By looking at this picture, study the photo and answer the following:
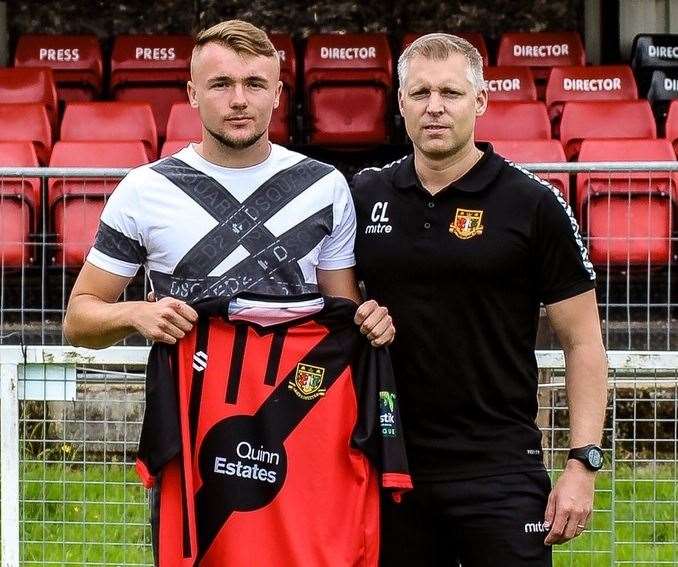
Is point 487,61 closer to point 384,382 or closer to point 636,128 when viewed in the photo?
point 636,128

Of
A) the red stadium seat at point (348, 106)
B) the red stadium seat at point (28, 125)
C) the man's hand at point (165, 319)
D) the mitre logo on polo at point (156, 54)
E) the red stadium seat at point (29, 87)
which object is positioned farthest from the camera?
the mitre logo on polo at point (156, 54)

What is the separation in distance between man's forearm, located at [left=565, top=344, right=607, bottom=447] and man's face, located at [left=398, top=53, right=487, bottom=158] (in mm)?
601

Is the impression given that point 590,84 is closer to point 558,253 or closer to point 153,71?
point 153,71

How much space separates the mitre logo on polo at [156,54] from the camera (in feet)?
31.6

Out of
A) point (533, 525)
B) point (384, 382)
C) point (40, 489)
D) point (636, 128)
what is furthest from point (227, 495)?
point (636, 128)

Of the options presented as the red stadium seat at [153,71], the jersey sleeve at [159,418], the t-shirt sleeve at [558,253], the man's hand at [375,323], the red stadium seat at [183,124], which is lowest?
the jersey sleeve at [159,418]

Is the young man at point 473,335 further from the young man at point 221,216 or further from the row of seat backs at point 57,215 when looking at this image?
the row of seat backs at point 57,215

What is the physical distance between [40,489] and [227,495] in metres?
1.95

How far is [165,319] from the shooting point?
3.33 metres

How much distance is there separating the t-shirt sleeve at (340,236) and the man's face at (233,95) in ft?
0.84

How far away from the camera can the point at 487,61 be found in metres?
9.95

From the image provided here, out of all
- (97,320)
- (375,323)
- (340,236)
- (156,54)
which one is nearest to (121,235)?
(97,320)

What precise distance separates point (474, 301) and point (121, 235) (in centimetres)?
88

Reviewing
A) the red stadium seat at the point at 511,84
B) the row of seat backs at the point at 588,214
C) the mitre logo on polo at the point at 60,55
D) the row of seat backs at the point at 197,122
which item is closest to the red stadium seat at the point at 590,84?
the red stadium seat at the point at 511,84
